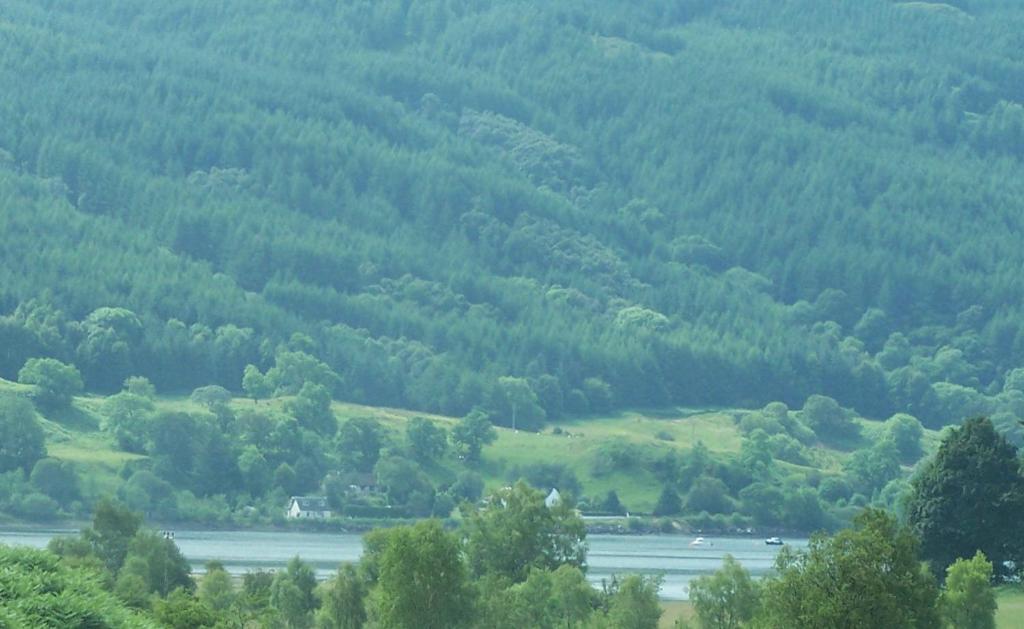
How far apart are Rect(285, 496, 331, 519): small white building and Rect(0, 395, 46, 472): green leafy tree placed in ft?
66.2

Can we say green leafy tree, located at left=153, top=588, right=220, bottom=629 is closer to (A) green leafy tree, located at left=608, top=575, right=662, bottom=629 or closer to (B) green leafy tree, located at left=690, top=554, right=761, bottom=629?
(A) green leafy tree, located at left=608, top=575, right=662, bottom=629

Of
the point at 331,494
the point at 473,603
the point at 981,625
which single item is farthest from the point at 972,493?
the point at 331,494

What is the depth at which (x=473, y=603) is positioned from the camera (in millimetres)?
60812

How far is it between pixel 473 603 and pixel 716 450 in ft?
431

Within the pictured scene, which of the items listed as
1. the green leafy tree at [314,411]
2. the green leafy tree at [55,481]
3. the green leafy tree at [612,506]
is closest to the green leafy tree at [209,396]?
the green leafy tree at [314,411]

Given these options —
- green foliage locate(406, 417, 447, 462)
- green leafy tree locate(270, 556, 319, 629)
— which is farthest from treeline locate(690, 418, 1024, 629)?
green foliage locate(406, 417, 447, 462)

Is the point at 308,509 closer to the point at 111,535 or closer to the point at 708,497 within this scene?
the point at 708,497

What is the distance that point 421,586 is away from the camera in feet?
195

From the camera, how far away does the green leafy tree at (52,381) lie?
174 metres

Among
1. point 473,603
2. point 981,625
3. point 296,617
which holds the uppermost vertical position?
point 981,625

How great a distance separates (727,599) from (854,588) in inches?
943

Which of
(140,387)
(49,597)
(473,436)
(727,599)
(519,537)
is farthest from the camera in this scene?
(140,387)

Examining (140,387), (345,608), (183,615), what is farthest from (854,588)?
(140,387)

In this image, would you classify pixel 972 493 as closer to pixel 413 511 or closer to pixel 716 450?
pixel 413 511
